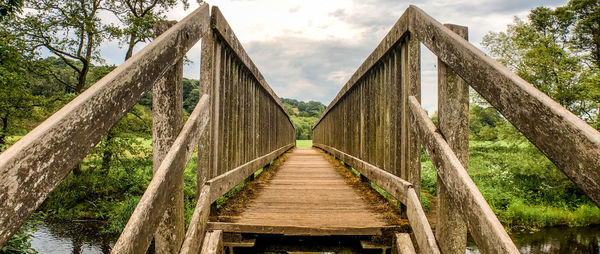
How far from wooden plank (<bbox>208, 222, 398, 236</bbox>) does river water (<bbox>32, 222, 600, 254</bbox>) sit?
21.1 ft

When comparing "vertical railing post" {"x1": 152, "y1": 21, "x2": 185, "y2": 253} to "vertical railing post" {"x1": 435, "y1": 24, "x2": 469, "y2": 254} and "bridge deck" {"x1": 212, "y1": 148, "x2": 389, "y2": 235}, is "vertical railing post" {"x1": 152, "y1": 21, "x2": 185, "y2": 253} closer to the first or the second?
"bridge deck" {"x1": 212, "y1": 148, "x2": 389, "y2": 235}

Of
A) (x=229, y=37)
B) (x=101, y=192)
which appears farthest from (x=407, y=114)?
(x=101, y=192)

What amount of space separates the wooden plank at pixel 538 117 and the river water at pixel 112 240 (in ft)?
23.3

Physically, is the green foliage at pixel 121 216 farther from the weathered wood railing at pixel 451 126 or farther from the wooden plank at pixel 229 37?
the weathered wood railing at pixel 451 126

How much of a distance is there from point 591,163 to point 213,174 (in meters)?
2.35

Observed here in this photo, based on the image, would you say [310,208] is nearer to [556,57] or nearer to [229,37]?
[229,37]

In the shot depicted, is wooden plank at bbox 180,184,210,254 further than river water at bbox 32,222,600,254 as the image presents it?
No

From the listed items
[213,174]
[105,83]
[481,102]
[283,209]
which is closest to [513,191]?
[481,102]

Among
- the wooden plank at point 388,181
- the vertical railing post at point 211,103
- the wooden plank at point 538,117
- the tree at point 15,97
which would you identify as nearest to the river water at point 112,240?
the tree at point 15,97

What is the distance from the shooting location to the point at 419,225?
6.85ft

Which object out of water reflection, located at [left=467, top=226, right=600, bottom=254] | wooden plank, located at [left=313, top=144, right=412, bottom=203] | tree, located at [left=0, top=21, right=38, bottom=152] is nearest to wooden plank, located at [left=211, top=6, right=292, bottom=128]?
wooden plank, located at [left=313, top=144, right=412, bottom=203]

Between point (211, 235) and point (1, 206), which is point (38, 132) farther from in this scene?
point (211, 235)

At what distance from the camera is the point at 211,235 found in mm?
2254

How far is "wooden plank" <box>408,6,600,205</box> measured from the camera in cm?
104
